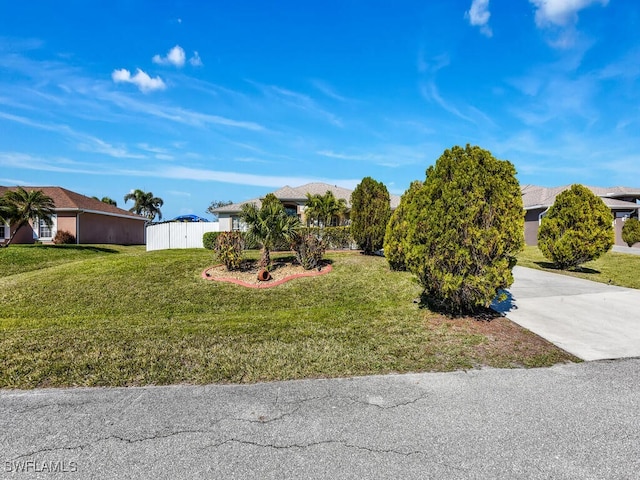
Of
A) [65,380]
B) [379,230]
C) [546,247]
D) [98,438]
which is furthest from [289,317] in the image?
[546,247]

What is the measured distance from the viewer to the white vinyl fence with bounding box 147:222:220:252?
21.8 m

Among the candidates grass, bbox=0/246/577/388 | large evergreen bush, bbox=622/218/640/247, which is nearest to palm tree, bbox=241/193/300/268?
grass, bbox=0/246/577/388

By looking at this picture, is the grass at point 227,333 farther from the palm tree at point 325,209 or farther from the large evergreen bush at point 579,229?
the palm tree at point 325,209

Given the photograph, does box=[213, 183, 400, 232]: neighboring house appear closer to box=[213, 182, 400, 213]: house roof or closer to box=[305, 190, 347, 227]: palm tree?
box=[213, 182, 400, 213]: house roof

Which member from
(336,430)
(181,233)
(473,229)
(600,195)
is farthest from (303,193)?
(336,430)

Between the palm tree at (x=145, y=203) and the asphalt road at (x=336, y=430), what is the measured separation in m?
53.3

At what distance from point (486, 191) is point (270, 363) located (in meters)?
4.35

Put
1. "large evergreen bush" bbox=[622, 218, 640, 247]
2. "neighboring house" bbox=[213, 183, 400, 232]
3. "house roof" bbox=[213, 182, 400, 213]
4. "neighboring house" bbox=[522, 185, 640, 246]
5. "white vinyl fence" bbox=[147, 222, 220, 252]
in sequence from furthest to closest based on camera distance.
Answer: "house roof" bbox=[213, 182, 400, 213]
"neighboring house" bbox=[213, 183, 400, 232]
"neighboring house" bbox=[522, 185, 640, 246]
"large evergreen bush" bbox=[622, 218, 640, 247]
"white vinyl fence" bbox=[147, 222, 220, 252]

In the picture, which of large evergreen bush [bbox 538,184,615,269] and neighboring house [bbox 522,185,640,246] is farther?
neighboring house [bbox 522,185,640,246]

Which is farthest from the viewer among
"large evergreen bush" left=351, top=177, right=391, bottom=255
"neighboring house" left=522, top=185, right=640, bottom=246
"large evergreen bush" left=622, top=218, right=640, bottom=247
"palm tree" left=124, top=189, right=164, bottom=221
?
"palm tree" left=124, top=189, right=164, bottom=221

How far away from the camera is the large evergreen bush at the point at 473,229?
18.4 feet

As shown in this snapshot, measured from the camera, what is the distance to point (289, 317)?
634 cm

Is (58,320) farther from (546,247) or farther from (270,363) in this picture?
(546,247)

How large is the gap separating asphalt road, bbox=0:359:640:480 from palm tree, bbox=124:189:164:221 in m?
53.3
